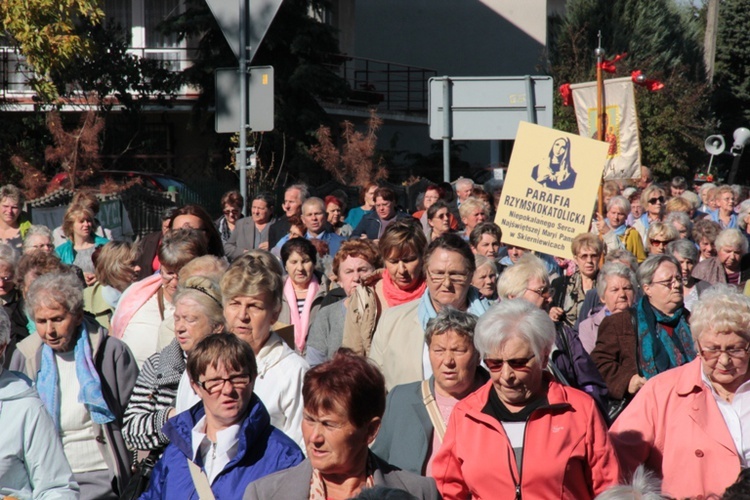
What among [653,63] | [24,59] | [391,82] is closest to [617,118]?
[24,59]

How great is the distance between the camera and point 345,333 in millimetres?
6676

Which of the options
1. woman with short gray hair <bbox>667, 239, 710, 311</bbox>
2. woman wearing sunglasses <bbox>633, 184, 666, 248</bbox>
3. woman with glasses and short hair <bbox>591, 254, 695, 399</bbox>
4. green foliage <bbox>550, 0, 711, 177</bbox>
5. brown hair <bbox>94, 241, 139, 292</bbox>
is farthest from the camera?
green foliage <bbox>550, 0, 711, 177</bbox>

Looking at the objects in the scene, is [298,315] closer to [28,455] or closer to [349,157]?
[28,455]

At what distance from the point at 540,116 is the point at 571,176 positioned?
10.2 feet

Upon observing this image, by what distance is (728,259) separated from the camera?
10641 millimetres

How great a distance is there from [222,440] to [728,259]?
7.25m

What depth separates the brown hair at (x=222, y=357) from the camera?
4535 millimetres

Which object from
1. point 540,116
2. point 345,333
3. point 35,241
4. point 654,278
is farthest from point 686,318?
point 540,116

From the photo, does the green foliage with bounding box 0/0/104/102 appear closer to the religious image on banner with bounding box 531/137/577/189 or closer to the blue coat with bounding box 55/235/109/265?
the blue coat with bounding box 55/235/109/265

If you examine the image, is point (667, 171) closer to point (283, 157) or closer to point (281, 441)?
point (283, 157)

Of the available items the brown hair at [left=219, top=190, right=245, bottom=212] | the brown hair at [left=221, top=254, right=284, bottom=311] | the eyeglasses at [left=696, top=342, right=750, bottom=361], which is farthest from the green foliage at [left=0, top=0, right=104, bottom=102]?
the eyeglasses at [left=696, top=342, right=750, bottom=361]

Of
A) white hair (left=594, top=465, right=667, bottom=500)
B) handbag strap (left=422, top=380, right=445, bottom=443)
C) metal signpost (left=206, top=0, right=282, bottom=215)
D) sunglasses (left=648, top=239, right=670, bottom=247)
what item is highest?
metal signpost (left=206, top=0, right=282, bottom=215)

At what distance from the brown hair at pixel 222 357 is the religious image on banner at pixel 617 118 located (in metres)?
9.04

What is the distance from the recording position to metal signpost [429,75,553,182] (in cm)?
1324
